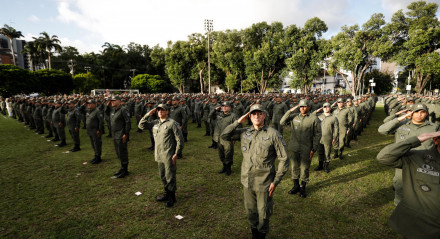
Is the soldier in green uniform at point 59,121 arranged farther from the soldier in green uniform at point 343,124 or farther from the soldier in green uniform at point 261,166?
the soldier in green uniform at point 343,124

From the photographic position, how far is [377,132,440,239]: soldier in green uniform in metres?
2.48

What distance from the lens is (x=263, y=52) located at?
3597cm

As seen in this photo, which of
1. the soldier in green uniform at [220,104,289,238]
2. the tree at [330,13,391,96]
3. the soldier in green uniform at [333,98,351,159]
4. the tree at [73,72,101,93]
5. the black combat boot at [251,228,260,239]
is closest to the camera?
the soldier in green uniform at [220,104,289,238]

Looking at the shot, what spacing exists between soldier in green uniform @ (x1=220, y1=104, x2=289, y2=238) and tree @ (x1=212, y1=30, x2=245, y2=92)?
1489 inches

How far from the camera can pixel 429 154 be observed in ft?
8.32

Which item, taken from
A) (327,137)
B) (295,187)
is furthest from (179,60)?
(295,187)

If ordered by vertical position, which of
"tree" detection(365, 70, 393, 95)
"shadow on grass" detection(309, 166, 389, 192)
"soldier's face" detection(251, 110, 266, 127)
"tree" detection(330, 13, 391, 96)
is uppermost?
"tree" detection(330, 13, 391, 96)

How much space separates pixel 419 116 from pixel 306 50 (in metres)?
32.1

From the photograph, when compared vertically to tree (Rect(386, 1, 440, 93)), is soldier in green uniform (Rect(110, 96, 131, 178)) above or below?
below

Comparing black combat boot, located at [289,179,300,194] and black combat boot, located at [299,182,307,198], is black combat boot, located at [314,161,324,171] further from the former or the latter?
black combat boot, located at [299,182,307,198]

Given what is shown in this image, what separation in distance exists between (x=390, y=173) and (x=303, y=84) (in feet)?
97.1

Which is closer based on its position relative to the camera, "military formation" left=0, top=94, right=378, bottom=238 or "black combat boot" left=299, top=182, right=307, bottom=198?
"military formation" left=0, top=94, right=378, bottom=238

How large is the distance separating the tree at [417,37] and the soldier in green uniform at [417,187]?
3313cm

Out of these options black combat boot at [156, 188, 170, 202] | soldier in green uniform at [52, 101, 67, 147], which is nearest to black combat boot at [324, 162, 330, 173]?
black combat boot at [156, 188, 170, 202]
